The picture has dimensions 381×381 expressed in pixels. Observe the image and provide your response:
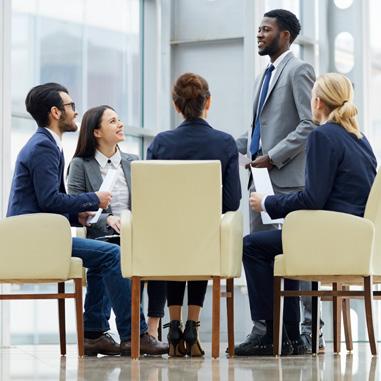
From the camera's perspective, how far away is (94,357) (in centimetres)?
498

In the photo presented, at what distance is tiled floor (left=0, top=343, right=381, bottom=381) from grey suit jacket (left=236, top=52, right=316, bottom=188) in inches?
38.0

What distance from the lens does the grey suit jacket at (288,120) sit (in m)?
5.28

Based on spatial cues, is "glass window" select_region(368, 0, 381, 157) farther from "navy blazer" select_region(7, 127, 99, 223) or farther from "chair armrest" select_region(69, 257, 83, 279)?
"chair armrest" select_region(69, 257, 83, 279)

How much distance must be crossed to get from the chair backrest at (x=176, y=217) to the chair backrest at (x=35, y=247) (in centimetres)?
38

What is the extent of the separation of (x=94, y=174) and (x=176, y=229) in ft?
3.06

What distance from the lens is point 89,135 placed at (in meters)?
5.56

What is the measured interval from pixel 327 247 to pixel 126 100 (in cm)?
322

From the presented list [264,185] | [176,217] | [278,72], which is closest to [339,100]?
[264,185]

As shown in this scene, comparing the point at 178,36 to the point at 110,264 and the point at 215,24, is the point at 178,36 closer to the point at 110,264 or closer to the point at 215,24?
the point at 215,24

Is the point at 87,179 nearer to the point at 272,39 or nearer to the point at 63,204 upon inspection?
the point at 63,204

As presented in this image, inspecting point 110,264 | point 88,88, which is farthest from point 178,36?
point 110,264

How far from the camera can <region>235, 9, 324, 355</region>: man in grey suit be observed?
529 cm

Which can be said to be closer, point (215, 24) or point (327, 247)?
point (327, 247)

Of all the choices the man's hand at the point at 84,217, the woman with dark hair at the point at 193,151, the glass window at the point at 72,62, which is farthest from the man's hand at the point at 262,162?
the glass window at the point at 72,62
